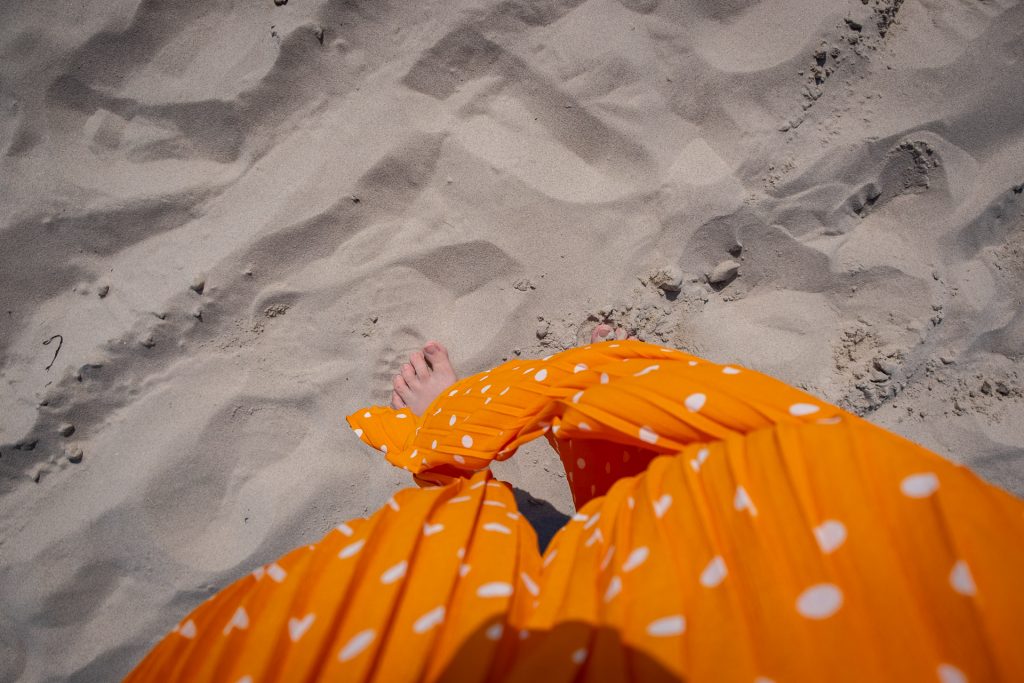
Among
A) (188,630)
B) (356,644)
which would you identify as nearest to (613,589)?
(356,644)

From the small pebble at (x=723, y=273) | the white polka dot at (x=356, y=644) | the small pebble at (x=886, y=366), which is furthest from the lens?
the small pebble at (x=723, y=273)

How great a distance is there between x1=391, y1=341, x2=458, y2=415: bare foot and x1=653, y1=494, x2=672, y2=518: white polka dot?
75 cm

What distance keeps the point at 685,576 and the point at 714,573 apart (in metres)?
0.03

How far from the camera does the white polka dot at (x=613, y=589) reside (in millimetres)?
612

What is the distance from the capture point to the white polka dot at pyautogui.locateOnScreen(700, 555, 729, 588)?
585 mm

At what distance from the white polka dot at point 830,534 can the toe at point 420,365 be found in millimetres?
985

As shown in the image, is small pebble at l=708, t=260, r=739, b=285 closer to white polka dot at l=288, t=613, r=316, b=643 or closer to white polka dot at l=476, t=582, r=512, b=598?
white polka dot at l=476, t=582, r=512, b=598

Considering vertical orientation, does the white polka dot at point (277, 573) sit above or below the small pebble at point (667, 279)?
above

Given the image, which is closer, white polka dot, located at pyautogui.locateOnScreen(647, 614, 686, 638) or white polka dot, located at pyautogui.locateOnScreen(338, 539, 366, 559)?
→ white polka dot, located at pyautogui.locateOnScreen(647, 614, 686, 638)

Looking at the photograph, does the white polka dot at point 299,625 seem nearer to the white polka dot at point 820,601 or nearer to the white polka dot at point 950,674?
the white polka dot at point 820,601

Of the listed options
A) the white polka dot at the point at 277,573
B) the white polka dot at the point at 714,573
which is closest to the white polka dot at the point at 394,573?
the white polka dot at the point at 277,573

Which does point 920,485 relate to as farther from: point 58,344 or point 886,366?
point 58,344

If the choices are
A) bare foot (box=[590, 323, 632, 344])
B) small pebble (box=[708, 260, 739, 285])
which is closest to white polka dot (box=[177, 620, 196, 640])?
bare foot (box=[590, 323, 632, 344])

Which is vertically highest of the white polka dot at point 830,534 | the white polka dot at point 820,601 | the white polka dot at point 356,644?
the white polka dot at point 830,534
